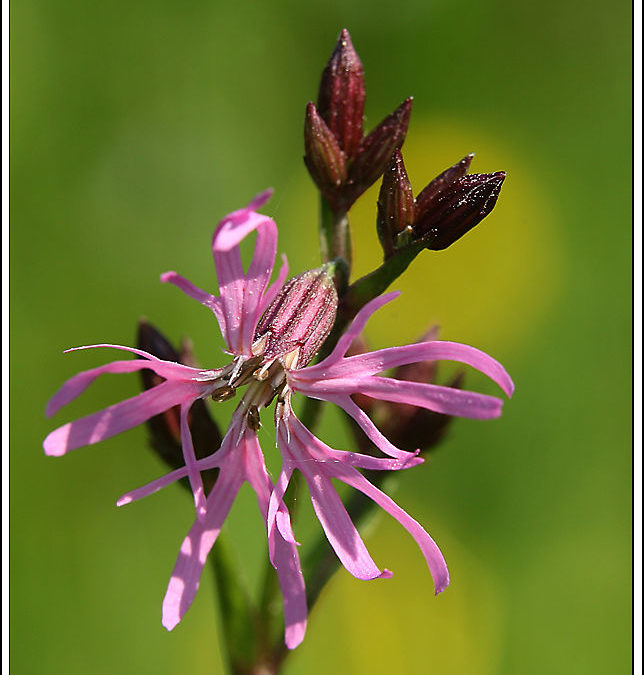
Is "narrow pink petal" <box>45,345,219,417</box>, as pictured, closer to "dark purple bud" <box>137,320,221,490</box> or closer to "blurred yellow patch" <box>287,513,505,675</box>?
"dark purple bud" <box>137,320,221,490</box>

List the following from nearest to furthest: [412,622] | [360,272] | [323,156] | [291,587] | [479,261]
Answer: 1. [291,587]
2. [323,156]
3. [412,622]
4. [360,272]
5. [479,261]

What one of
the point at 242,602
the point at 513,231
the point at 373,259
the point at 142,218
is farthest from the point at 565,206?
the point at 242,602

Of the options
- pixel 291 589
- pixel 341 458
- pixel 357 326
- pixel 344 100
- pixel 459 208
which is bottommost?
pixel 291 589

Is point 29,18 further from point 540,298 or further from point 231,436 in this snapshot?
point 231,436

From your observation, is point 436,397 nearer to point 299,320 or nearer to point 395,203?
point 299,320

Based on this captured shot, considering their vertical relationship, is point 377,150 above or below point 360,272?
below

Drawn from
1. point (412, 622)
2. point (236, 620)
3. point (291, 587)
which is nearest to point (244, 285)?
point (291, 587)

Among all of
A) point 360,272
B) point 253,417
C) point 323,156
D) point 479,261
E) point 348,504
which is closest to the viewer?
point 253,417

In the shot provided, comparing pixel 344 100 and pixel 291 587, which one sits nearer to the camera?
pixel 291 587
